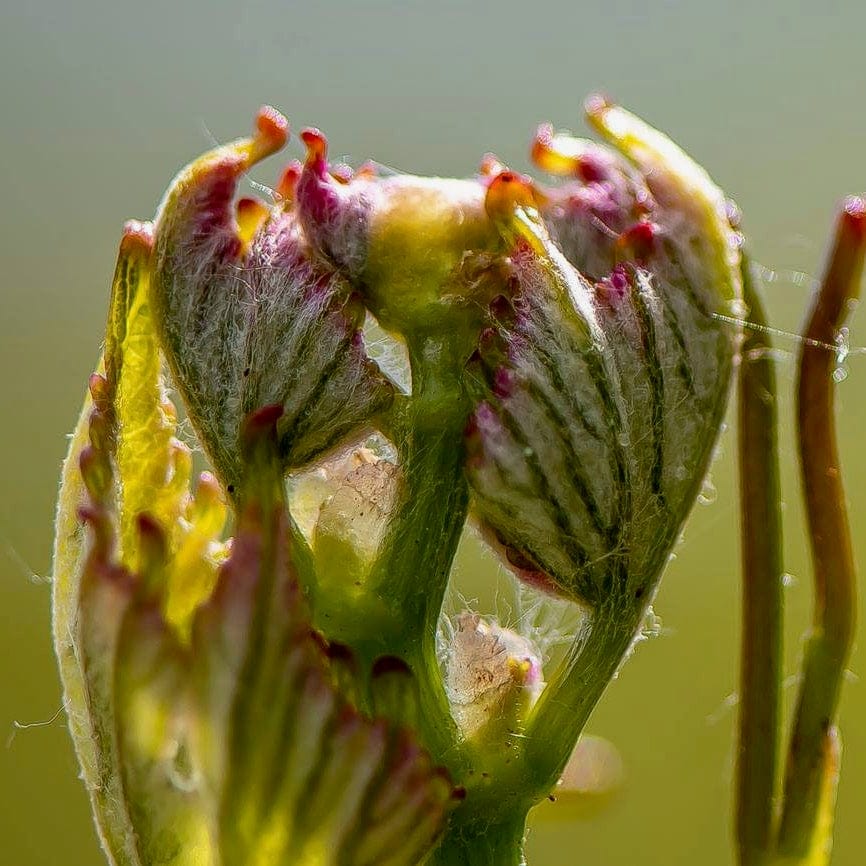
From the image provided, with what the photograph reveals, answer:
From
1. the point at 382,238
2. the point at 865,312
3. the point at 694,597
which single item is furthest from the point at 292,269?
the point at 694,597

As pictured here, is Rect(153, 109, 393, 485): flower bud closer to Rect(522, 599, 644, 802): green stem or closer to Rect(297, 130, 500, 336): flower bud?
Rect(297, 130, 500, 336): flower bud

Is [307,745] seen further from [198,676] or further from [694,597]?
[694,597]

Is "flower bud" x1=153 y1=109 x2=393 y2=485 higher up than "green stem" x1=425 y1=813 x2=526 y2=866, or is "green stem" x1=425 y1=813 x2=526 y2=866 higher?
"flower bud" x1=153 y1=109 x2=393 y2=485

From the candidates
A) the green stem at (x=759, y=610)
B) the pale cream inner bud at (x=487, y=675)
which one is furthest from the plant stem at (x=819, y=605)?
the pale cream inner bud at (x=487, y=675)

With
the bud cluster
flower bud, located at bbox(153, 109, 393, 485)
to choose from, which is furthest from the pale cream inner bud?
flower bud, located at bbox(153, 109, 393, 485)

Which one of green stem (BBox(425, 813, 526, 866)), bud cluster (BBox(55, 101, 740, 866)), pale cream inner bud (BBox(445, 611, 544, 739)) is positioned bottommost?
green stem (BBox(425, 813, 526, 866))
